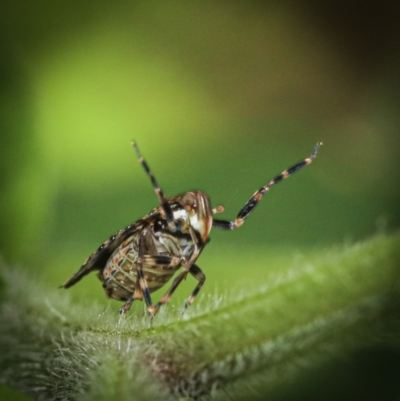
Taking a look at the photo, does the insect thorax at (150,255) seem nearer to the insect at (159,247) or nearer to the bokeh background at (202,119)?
the insect at (159,247)

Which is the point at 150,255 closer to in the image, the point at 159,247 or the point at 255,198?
the point at 159,247

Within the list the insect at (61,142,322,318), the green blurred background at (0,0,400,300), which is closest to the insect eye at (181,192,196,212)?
the insect at (61,142,322,318)

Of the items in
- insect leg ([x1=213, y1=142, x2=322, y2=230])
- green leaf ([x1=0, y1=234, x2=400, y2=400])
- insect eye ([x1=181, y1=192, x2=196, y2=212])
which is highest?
insect eye ([x1=181, y1=192, x2=196, y2=212])

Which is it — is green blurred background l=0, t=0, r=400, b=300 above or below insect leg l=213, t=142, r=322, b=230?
above

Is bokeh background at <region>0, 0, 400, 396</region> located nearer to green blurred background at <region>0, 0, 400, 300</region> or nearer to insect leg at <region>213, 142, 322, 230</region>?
green blurred background at <region>0, 0, 400, 300</region>

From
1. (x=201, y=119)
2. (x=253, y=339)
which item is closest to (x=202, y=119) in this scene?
(x=201, y=119)

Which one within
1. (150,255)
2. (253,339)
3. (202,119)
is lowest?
(253,339)

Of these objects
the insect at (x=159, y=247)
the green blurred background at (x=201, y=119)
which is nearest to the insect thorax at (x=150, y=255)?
the insect at (x=159, y=247)
